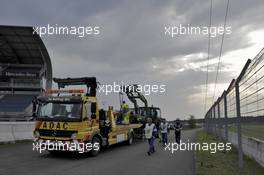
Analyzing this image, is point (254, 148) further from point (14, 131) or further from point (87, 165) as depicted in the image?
point (14, 131)

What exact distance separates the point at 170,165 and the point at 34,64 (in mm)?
54827

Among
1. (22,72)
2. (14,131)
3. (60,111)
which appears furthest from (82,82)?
(22,72)

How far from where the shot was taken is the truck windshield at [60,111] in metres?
15.6

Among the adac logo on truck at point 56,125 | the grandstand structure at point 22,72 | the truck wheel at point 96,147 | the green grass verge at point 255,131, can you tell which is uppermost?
the grandstand structure at point 22,72

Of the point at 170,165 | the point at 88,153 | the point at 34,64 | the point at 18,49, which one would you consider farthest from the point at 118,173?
the point at 34,64

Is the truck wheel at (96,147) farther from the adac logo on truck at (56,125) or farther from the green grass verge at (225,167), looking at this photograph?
the green grass verge at (225,167)

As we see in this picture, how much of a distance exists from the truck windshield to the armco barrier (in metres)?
7.23

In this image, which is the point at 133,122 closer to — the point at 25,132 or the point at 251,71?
the point at 25,132

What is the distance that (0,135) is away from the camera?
862 inches

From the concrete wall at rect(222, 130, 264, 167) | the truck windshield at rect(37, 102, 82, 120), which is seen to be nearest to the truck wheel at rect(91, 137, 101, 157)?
the truck windshield at rect(37, 102, 82, 120)

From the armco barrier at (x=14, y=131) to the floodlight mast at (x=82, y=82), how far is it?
19.2 ft

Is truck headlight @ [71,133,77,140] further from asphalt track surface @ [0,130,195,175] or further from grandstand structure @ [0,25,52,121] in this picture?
grandstand structure @ [0,25,52,121]

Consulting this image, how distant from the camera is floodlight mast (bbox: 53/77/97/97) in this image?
17703 mm

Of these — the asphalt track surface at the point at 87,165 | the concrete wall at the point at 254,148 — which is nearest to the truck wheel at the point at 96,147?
the asphalt track surface at the point at 87,165
